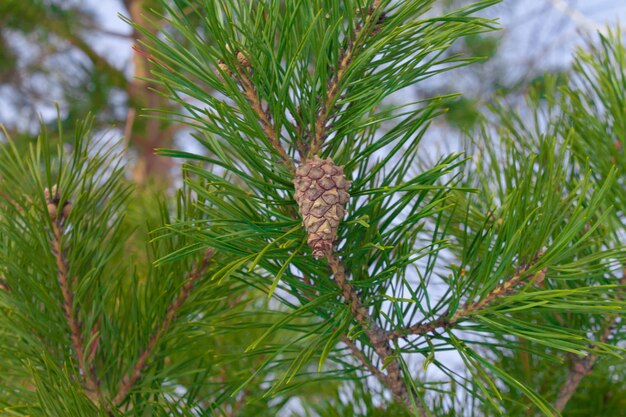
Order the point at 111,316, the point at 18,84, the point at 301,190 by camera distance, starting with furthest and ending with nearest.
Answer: the point at 18,84
the point at 111,316
the point at 301,190

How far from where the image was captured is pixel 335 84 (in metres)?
0.23

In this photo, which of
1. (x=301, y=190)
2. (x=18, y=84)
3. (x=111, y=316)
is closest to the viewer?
(x=301, y=190)

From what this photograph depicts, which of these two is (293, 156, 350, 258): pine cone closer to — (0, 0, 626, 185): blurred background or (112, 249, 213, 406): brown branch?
(112, 249, 213, 406): brown branch

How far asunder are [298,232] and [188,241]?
0.07m

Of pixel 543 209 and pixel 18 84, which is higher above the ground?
pixel 18 84

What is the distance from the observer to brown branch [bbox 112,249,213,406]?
0.31 meters

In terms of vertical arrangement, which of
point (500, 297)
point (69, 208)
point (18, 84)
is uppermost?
point (18, 84)

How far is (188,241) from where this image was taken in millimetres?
293

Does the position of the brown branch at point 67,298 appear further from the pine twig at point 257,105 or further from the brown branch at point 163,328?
the pine twig at point 257,105

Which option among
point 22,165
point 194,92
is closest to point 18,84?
point 22,165

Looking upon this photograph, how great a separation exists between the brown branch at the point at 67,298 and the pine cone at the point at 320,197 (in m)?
0.14

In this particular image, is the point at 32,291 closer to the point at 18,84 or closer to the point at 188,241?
the point at 188,241

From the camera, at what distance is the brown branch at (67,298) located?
0.98ft

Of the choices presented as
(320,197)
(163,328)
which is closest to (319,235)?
(320,197)
